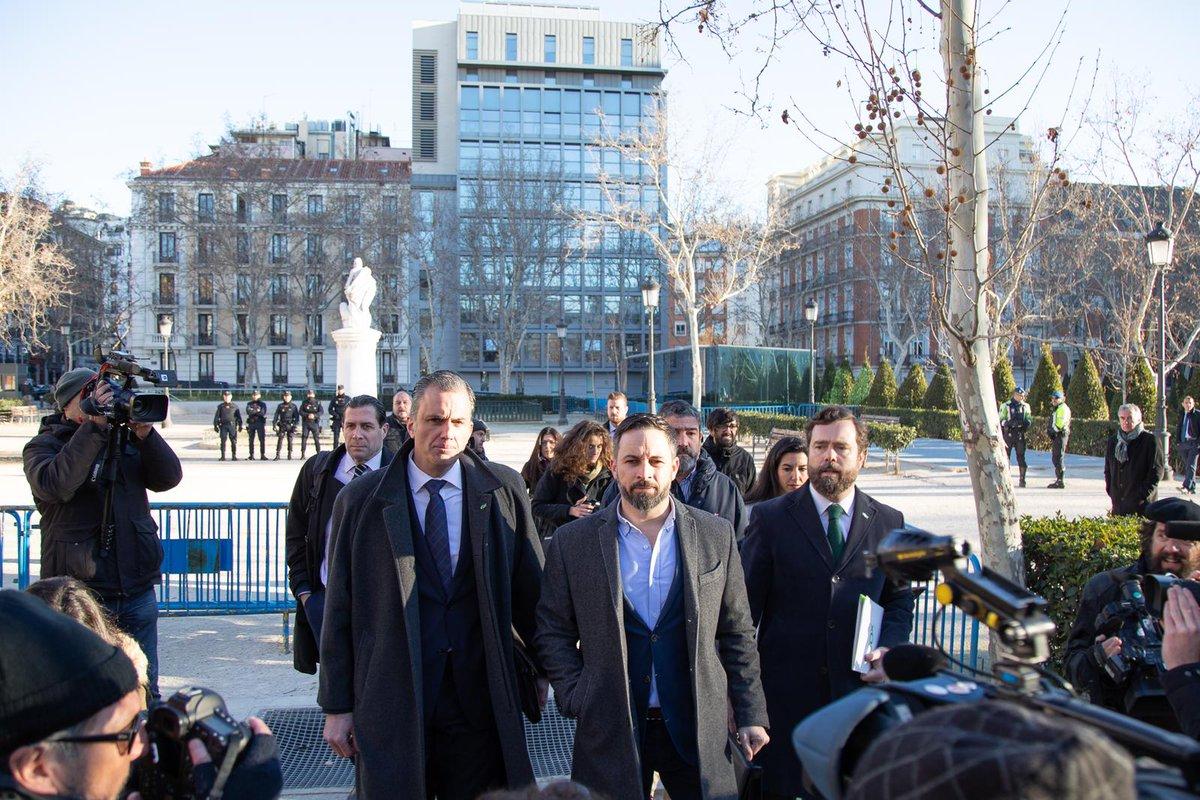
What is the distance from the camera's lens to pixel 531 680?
351 centimetres

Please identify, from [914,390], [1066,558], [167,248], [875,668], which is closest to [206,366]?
[167,248]

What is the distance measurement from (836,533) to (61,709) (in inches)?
112

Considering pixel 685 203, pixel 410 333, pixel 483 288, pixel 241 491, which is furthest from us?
pixel 410 333

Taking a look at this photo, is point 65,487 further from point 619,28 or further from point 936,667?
point 619,28

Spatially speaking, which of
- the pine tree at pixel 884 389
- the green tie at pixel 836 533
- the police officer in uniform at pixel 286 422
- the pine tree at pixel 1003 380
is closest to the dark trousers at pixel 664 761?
the green tie at pixel 836 533

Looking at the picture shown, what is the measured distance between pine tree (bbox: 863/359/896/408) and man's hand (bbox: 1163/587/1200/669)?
119 feet

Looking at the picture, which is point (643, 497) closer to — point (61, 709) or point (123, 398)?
point (61, 709)

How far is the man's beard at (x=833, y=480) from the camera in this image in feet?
12.3

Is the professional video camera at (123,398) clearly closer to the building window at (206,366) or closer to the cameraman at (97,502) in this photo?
the cameraman at (97,502)

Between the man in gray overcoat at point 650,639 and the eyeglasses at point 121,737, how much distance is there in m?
1.59

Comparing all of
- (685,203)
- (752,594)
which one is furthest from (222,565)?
(685,203)

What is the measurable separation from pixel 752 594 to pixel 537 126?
66067 millimetres

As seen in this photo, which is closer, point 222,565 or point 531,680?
point 531,680

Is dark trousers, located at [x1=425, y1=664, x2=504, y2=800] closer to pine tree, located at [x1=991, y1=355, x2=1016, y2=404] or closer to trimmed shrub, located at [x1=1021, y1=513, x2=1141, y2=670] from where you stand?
trimmed shrub, located at [x1=1021, y1=513, x2=1141, y2=670]
